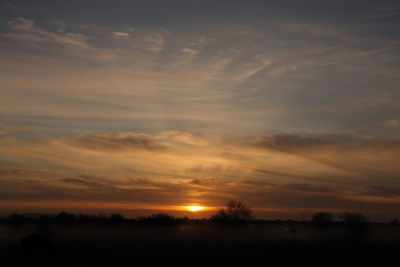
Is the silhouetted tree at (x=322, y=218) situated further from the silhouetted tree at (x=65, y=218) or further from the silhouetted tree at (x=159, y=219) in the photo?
the silhouetted tree at (x=65, y=218)

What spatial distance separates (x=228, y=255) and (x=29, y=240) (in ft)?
87.5

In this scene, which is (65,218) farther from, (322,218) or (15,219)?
(322,218)

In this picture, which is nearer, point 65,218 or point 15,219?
point 15,219

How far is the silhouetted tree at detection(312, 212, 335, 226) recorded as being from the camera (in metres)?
135

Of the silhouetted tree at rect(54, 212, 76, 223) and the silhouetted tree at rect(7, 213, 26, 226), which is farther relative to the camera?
the silhouetted tree at rect(54, 212, 76, 223)

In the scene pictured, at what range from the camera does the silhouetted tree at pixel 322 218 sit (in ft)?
444

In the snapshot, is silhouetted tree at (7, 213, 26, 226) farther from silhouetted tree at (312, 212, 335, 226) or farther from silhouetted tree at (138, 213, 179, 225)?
silhouetted tree at (312, 212, 335, 226)

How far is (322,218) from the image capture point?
137750mm

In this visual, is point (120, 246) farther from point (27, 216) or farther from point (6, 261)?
point (27, 216)

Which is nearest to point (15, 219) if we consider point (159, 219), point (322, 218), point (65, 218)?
point (65, 218)

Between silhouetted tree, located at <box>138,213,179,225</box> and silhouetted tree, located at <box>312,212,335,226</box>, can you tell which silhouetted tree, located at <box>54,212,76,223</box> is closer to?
silhouetted tree, located at <box>138,213,179,225</box>

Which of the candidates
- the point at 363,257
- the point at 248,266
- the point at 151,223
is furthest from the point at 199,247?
the point at 151,223

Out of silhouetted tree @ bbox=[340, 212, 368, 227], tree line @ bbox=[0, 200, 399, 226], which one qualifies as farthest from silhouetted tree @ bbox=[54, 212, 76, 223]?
silhouetted tree @ bbox=[340, 212, 368, 227]

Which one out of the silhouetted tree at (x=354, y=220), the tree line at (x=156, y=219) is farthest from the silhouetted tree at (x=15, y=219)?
the silhouetted tree at (x=354, y=220)
